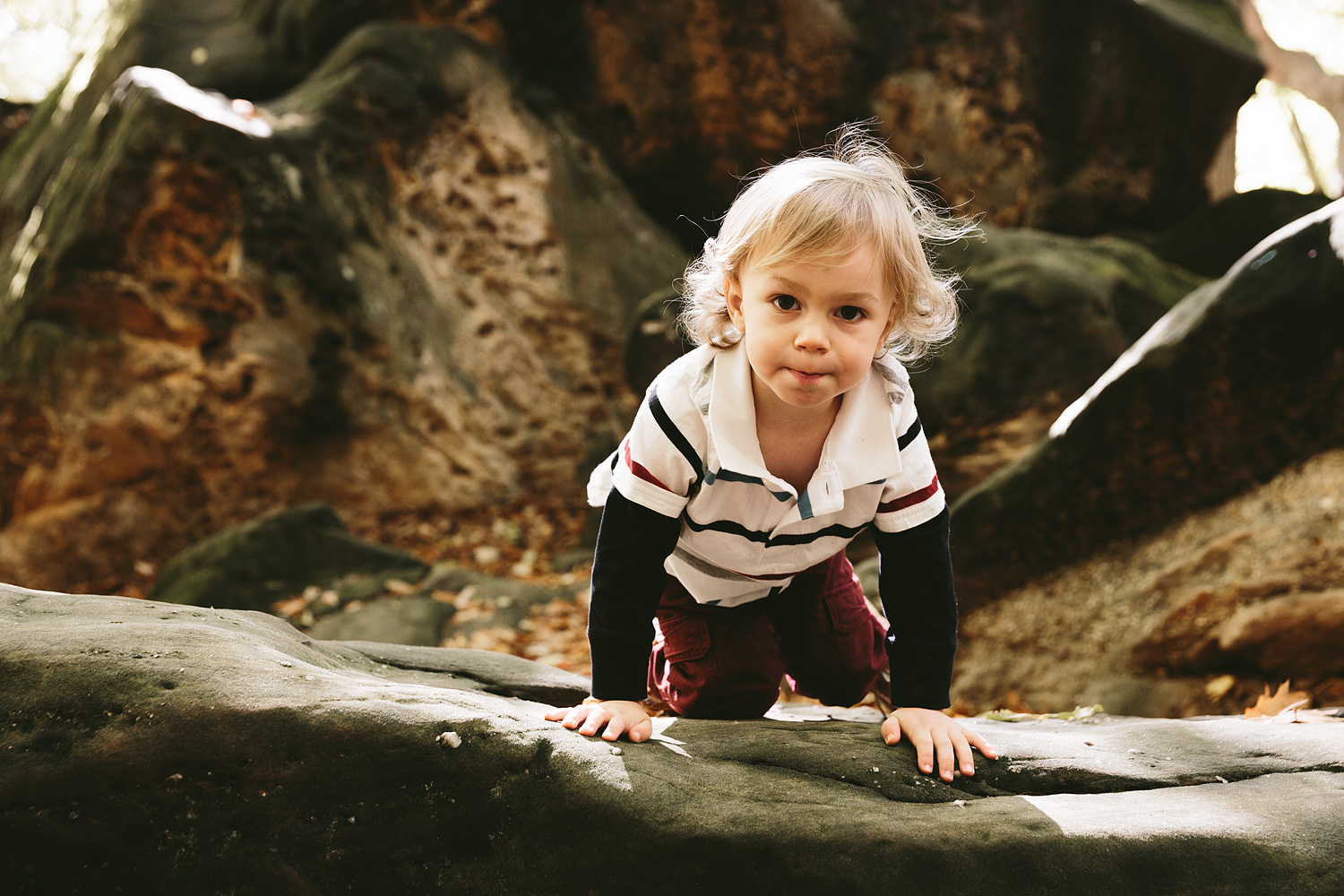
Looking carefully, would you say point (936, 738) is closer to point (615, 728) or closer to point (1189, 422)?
point (615, 728)

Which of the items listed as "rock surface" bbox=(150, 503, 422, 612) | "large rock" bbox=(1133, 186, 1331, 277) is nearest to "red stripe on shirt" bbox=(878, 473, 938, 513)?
"rock surface" bbox=(150, 503, 422, 612)

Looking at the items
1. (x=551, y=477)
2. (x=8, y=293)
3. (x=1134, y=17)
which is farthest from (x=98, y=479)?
(x=1134, y=17)

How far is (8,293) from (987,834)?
7554 mm

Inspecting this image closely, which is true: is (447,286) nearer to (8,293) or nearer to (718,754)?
(8,293)

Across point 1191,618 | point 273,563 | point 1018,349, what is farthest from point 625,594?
point 1018,349

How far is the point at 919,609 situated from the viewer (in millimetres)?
2127

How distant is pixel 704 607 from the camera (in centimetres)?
255

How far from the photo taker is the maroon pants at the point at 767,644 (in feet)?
8.32

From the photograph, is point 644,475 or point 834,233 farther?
point 644,475

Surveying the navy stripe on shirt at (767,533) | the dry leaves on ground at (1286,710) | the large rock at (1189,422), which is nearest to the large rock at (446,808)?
the navy stripe on shirt at (767,533)

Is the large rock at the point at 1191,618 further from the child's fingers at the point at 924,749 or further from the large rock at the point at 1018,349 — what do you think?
the large rock at the point at 1018,349

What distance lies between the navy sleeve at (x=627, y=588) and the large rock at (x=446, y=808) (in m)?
0.33

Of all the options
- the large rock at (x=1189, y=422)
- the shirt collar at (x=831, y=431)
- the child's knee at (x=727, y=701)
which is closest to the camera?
the shirt collar at (x=831, y=431)

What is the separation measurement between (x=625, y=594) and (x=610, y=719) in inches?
12.7
